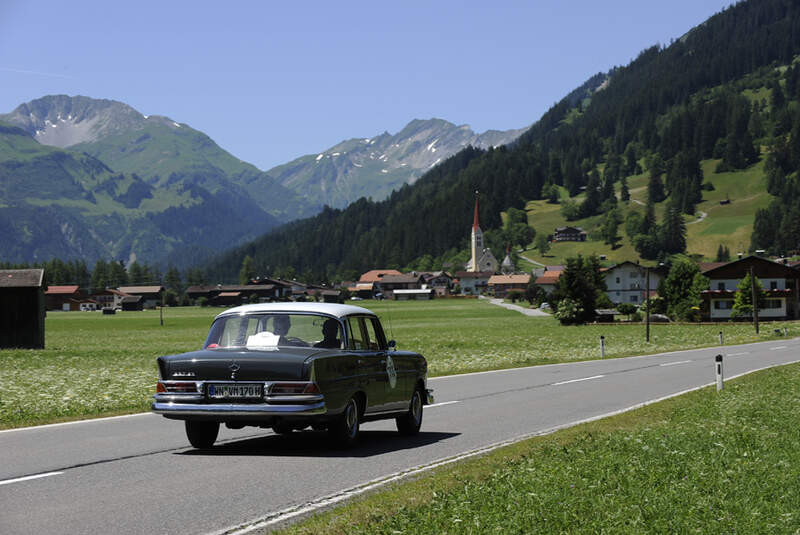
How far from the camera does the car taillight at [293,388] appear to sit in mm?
11531

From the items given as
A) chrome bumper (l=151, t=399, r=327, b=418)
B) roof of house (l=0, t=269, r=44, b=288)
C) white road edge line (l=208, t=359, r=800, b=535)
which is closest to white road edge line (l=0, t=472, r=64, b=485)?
chrome bumper (l=151, t=399, r=327, b=418)

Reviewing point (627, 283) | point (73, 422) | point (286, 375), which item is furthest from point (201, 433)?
point (627, 283)

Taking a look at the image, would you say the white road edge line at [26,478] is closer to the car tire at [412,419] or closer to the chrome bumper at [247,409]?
the chrome bumper at [247,409]

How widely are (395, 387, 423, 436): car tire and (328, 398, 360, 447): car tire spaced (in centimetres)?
186

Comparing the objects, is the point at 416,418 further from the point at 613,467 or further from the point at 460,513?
the point at 460,513

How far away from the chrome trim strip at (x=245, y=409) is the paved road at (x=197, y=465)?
0.57 meters

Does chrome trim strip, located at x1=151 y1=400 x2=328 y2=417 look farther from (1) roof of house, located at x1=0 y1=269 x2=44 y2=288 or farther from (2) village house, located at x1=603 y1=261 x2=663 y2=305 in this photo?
(2) village house, located at x1=603 y1=261 x2=663 y2=305

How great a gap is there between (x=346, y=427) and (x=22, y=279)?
170 feet

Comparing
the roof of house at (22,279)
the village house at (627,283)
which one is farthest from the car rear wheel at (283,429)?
the village house at (627,283)

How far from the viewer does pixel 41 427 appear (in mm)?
15398

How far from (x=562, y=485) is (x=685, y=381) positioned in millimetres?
19815

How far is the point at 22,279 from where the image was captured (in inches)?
2308

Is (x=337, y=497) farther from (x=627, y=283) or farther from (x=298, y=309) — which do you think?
(x=627, y=283)

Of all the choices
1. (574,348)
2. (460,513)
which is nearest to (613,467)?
(460,513)
